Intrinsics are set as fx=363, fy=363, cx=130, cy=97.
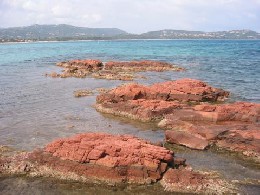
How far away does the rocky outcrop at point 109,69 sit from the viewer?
6956 cm

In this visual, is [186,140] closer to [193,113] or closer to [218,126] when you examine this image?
[218,126]

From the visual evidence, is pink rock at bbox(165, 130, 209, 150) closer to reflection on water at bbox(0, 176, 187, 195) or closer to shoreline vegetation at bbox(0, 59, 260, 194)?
shoreline vegetation at bbox(0, 59, 260, 194)

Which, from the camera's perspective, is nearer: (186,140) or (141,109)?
(186,140)

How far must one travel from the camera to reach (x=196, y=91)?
45.1 meters

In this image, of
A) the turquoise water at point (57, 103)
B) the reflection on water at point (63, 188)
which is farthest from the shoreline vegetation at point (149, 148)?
the turquoise water at point (57, 103)

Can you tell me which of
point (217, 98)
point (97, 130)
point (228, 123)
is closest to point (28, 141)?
point (97, 130)

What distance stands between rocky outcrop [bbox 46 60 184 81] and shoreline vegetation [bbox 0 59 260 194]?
26543mm

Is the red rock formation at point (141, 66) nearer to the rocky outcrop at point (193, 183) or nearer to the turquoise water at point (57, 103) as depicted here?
the turquoise water at point (57, 103)

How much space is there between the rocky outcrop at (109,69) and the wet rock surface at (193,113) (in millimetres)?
22530

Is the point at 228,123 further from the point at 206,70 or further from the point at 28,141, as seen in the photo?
the point at 206,70

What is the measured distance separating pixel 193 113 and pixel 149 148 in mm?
12591

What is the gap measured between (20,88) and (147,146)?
Answer: 1467 inches

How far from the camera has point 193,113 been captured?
115ft

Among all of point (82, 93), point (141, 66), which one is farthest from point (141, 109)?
point (141, 66)
